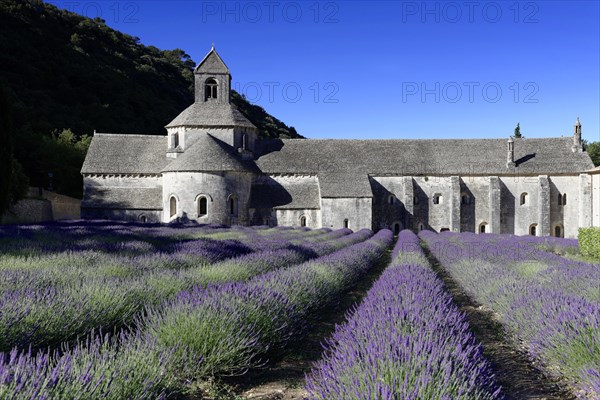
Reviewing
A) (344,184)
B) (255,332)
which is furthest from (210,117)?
(255,332)

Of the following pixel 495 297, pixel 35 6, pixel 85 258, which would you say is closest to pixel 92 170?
pixel 85 258

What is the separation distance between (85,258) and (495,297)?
6.97 m

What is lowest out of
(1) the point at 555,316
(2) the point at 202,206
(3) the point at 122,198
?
(1) the point at 555,316

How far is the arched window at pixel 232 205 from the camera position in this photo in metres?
31.8

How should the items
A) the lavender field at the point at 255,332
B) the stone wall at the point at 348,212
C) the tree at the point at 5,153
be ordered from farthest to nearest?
the stone wall at the point at 348,212, the tree at the point at 5,153, the lavender field at the point at 255,332

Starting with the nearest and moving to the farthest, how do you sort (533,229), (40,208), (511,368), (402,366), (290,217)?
(402,366) → (511,368) → (40,208) → (290,217) → (533,229)

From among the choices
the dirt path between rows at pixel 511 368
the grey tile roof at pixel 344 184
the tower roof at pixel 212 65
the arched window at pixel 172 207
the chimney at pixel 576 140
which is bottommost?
the dirt path between rows at pixel 511 368

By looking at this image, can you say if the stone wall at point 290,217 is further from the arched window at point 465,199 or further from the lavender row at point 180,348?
the lavender row at point 180,348

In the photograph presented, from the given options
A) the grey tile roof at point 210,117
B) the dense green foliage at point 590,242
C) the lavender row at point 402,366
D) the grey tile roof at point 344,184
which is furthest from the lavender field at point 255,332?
the grey tile roof at point 210,117

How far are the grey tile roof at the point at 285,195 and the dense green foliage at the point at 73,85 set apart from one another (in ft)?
54.2

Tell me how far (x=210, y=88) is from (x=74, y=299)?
112 feet

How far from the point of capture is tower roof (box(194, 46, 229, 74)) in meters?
37.0

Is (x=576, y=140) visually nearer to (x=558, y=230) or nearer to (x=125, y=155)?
(x=558, y=230)

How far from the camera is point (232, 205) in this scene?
32.1 m
